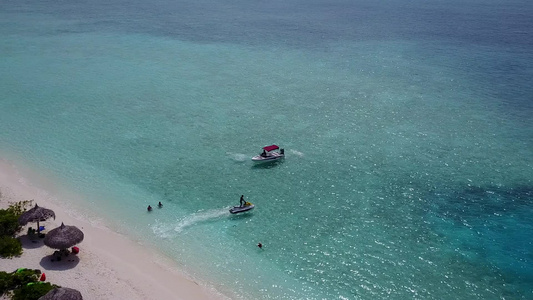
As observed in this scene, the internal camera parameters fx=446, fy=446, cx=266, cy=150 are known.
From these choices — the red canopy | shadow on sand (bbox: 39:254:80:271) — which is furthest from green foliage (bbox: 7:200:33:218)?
the red canopy

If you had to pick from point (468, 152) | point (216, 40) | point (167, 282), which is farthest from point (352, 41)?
point (167, 282)

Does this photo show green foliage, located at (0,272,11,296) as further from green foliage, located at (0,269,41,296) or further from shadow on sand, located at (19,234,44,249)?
shadow on sand, located at (19,234,44,249)

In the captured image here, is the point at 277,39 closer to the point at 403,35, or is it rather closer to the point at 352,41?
the point at 352,41

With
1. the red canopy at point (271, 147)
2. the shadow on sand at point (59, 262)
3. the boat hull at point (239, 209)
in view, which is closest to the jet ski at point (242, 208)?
the boat hull at point (239, 209)

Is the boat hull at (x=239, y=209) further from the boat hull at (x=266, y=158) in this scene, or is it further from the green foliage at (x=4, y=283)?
the green foliage at (x=4, y=283)

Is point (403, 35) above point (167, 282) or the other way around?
above

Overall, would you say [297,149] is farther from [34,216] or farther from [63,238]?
[34,216]
